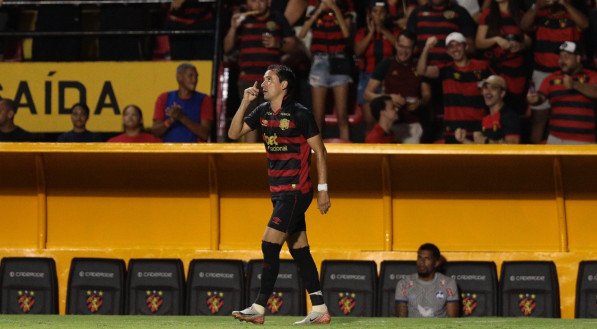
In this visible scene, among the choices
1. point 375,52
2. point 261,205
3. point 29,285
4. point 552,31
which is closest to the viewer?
point 29,285

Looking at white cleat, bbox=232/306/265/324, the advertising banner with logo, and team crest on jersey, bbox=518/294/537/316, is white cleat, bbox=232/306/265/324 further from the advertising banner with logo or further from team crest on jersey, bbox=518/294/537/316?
the advertising banner with logo

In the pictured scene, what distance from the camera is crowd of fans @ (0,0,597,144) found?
12.7 m

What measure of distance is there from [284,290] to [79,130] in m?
2.76

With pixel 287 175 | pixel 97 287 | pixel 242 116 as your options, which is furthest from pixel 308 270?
pixel 97 287

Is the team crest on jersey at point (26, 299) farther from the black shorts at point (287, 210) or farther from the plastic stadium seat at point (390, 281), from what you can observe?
the black shorts at point (287, 210)

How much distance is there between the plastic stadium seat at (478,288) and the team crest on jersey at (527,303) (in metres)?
0.23

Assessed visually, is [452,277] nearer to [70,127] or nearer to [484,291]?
[484,291]

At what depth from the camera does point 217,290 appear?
454 inches

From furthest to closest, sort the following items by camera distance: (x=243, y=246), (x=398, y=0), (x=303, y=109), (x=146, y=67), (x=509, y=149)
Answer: (x=398, y=0)
(x=146, y=67)
(x=243, y=246)
(x=509, y=149)
(x=303, y=109)

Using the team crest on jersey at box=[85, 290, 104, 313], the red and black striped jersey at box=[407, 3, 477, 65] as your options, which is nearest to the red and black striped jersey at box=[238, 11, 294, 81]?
the red and black striped jersey at box=[407, 3, 477, 65]

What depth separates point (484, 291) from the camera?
37.3ft

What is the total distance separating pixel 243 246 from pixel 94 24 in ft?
12.9

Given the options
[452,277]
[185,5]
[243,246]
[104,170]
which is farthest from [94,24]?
[452,277]

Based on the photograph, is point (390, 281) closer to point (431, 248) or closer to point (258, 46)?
point (431, 248)
